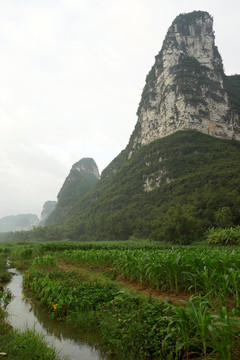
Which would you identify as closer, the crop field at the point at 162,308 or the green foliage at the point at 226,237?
the crop field at the point at 162,308

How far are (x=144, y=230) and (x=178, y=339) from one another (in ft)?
206

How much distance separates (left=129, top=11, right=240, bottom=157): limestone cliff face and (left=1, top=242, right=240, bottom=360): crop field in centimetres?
9956

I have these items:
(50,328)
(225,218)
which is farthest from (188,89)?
(50,328)

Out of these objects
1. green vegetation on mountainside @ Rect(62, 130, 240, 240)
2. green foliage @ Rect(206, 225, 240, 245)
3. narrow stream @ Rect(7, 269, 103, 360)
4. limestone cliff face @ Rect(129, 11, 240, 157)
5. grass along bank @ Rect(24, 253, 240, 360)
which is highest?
limestone cliff face @ Rect(129, 11, 240, 157)

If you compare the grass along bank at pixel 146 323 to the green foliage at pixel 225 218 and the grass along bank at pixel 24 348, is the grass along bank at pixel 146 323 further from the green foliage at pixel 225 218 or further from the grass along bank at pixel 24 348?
the green foliage at pixel 225 218

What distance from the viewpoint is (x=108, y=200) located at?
106 metres

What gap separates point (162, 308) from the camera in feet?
16.8

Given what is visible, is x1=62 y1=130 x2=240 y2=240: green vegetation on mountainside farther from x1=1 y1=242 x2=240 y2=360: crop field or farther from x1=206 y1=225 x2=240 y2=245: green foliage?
x1=1 y1=242 x2=240 y2=360: crop field

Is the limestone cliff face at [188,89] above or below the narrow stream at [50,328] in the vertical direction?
above

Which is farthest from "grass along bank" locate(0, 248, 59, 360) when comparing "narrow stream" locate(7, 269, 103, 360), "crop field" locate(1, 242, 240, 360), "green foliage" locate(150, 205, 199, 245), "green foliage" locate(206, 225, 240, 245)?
"green foliage" locate(150, 205, 199, 245)

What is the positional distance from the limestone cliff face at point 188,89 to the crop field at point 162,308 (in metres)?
99.6

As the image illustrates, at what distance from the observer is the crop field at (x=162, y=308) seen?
3596 mm

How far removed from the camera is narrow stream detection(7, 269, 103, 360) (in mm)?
4707

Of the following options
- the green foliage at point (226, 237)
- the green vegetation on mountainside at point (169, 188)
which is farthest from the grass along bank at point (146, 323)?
the green vegetation on mountainside at point (169, 188)
